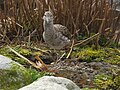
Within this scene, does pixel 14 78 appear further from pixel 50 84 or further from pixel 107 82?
pixel 107 82

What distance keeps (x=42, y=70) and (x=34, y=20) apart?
195 centimetres

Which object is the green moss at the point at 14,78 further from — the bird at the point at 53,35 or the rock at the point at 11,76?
the bird at the point at 53,35

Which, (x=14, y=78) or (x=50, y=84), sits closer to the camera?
(x=50, y=84)

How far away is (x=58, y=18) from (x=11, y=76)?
273 cm

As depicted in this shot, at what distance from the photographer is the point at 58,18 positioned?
6.96 meters

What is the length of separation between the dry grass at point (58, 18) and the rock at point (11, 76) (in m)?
2.20

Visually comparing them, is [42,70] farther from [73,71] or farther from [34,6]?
[34,6]

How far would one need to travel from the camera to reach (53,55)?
20.4 feet

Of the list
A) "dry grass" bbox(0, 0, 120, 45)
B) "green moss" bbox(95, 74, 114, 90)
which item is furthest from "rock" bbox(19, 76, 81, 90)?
"dry grass" bbox(0, 0, 120, 45)

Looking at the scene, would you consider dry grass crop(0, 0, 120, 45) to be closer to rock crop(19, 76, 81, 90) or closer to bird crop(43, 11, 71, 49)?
bird crop(43, 11, 71, 49)

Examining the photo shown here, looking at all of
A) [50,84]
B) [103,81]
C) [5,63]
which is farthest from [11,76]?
[103,81]

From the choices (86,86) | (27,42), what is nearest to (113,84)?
(86,86)

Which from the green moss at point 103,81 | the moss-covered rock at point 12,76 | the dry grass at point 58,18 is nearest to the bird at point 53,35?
the dry grass at point 58,18

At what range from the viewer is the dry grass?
6777 mm
